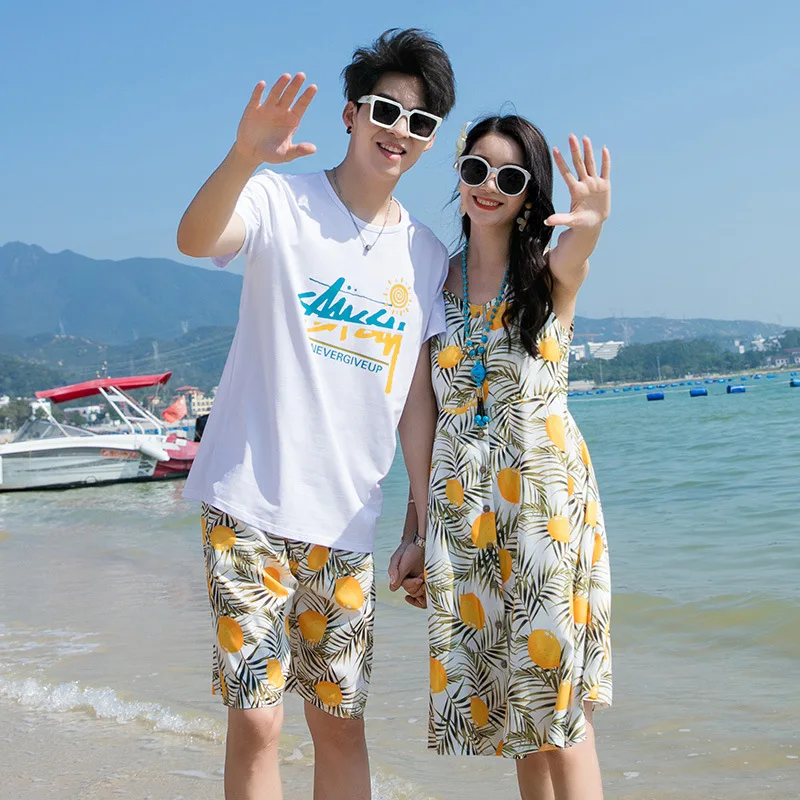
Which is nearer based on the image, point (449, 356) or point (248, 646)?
point (248, 646)

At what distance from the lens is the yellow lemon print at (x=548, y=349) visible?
2471 millimetres

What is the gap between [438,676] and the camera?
2434 millimetres

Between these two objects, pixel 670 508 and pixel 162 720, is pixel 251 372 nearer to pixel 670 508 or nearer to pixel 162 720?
pixel 162 720

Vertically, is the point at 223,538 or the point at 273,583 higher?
Answer: the point at 223,538

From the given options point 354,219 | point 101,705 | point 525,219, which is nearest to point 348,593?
point 354,219

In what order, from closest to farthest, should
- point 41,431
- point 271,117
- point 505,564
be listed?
point 271,117
point 505,564
point 41,431

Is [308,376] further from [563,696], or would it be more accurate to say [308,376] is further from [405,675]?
[405,675]

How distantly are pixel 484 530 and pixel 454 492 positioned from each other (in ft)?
0.39

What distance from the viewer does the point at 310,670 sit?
247 centimetres

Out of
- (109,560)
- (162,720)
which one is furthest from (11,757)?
(109,560)

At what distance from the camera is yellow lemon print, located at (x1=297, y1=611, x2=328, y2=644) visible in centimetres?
245

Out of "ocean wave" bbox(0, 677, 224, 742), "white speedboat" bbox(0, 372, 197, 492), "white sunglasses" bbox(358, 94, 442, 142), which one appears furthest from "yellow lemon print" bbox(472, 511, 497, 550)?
"white speedboat" bbox(0, 372, 197, 492)

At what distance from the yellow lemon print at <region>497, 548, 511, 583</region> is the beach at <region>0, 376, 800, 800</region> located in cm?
129

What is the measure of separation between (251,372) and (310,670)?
75 cm
